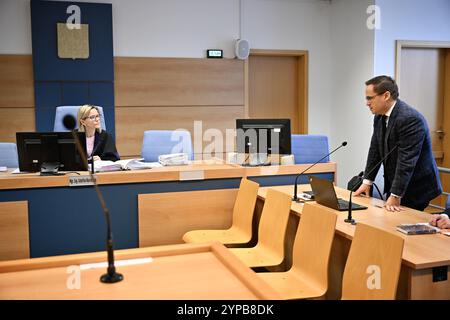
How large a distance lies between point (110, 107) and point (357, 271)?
4.25 meters

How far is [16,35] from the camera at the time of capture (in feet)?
17.9

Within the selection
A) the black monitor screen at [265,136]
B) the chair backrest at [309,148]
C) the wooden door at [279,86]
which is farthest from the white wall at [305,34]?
the black monitor screen at [265,136]

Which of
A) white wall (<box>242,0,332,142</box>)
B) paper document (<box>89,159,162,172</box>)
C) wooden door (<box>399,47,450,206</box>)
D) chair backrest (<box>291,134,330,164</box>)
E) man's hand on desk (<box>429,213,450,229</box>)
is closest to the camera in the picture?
man's hand on desk (<box>429,213,450,229</box>)

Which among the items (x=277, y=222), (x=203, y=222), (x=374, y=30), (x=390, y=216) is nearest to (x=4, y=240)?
(x=203, y=222)

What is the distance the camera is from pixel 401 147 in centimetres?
320

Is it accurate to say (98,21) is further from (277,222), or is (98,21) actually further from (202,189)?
(277,222)

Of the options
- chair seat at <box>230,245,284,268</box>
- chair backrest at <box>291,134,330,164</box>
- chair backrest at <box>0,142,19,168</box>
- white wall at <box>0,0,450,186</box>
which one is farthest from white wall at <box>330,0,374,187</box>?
chair backrest at <box>0,142,19,168</box>

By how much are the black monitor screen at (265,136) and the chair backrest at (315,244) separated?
50.5 inches

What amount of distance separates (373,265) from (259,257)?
106 cm

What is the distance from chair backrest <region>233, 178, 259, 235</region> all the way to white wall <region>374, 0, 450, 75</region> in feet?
9.92

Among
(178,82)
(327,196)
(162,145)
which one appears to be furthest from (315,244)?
(178,82)

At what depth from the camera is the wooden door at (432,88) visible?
606 cm

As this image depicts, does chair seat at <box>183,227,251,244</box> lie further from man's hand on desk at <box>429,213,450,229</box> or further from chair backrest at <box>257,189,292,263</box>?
man's hand on desk at <box>429,213,450,229</box>

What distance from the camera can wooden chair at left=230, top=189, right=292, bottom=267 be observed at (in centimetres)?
301
